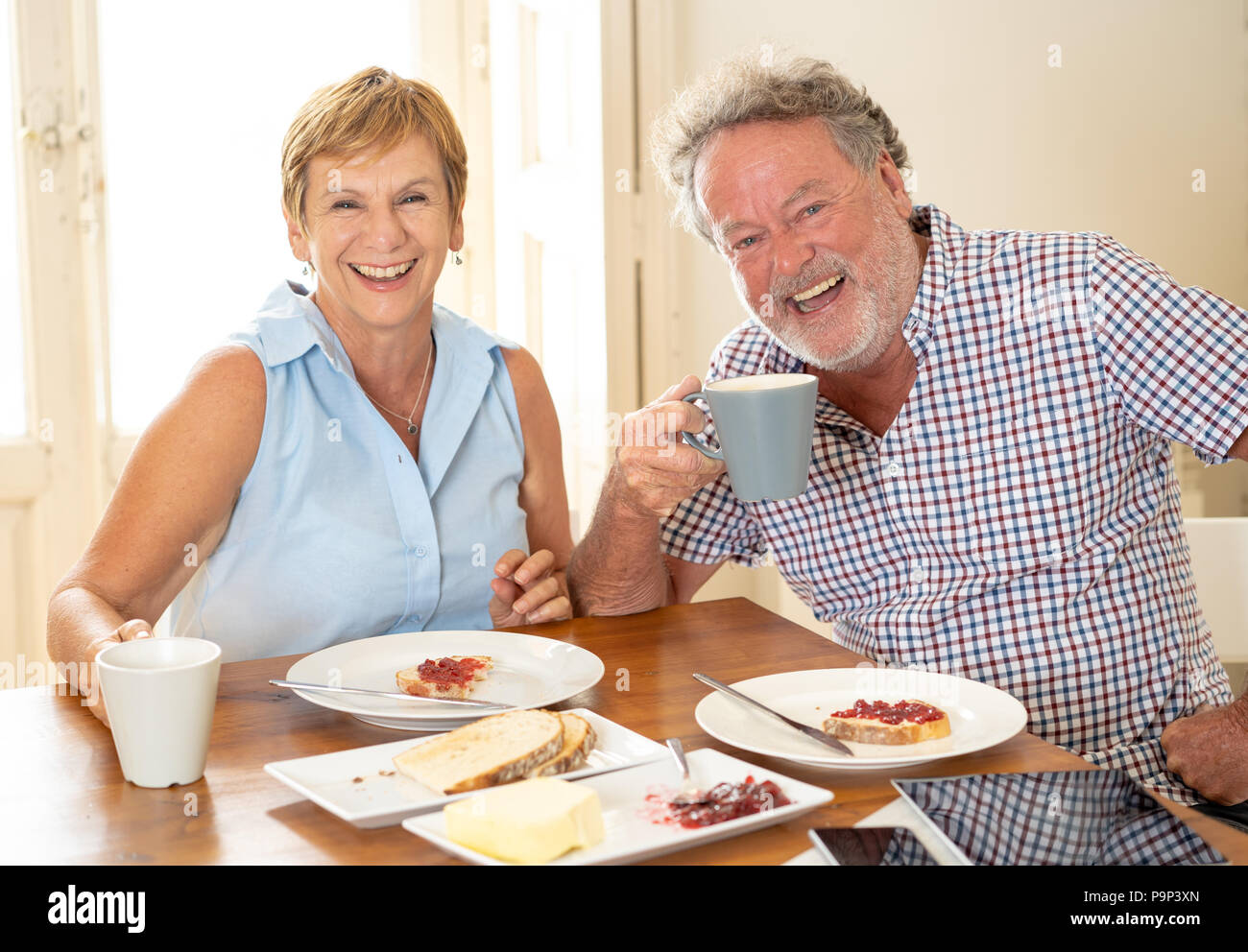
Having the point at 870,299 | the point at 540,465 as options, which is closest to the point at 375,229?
the point at 540,465

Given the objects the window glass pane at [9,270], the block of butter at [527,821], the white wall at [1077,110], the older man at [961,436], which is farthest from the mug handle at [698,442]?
the window glass pane at [9,270]

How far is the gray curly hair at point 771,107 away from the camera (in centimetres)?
145

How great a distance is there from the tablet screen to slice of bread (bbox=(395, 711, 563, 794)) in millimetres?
261

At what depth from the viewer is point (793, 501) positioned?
4.87 ft

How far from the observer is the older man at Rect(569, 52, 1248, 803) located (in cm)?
134

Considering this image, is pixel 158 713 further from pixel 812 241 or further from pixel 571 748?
pixel 812 241

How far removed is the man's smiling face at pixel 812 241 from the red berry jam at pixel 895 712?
0.56 meters

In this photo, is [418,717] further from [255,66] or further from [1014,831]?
[255,66]

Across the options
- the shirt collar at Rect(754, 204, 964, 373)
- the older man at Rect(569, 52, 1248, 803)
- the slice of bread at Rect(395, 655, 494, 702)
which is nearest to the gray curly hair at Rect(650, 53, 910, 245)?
the older man at Rect(569, 52, 1248, 803)

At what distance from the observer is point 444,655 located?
120cm

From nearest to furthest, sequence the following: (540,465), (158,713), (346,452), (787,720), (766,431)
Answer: (158,713) < (787,720) < (766,431) < (346,452) < (540,465)

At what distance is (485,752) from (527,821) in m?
0.16
